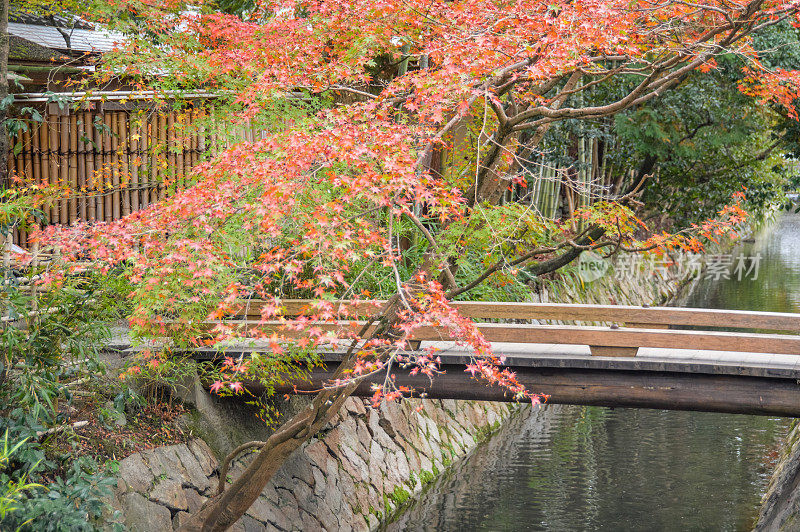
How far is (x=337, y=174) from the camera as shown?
5.08 meters

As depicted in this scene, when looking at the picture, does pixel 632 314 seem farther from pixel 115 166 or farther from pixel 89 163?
pixel 89 163

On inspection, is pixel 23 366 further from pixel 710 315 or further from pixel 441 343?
pixel 710 315

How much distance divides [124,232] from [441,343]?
9.94 feet

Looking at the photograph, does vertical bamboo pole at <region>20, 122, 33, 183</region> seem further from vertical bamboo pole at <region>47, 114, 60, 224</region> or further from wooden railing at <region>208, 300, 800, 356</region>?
wooden railing at <region>208, 300, 800, 356</region>

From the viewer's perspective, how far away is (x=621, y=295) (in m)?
17.0

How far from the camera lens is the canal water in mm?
7871

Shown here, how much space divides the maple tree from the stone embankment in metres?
0.46

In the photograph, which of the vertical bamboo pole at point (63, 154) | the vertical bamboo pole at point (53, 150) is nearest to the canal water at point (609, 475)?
the vertical bamboo pole at point (63, 154)

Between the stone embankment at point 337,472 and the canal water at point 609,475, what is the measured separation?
0.32 meters

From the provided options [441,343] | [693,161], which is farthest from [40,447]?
[693,161]

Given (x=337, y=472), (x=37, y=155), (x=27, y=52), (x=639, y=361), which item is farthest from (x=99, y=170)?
(x=639, y=361)

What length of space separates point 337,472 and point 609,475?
3.31 metres

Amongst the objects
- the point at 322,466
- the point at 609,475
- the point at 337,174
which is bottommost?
the point at 609,475

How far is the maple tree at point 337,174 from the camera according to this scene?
4934 mm
